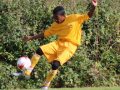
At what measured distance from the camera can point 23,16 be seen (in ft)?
26.9

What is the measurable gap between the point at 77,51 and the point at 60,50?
7.37ft

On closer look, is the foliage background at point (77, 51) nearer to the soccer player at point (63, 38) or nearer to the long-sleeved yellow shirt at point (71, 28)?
the soccer player at point (63, 38)

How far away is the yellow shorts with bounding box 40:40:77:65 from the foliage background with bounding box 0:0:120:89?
4.75ft

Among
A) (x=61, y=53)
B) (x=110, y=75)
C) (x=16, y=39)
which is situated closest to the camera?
(x=61, y=53)

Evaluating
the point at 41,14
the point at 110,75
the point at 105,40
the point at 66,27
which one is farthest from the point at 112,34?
the point at 66,27

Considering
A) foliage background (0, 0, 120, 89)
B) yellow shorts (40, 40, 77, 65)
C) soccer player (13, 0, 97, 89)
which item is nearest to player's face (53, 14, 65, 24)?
soccer player (13, 0, 97, 89)

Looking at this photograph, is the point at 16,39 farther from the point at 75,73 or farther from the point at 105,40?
the point at 105,40

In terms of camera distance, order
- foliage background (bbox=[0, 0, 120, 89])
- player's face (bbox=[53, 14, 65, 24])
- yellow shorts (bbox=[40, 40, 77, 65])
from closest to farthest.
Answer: yellow shorts (bbox=[40, 40, 77, 65]) → player's face (bbox=[53, 14, 65, 24]) → foliage background (bbox=[0, 0, 120, 89])

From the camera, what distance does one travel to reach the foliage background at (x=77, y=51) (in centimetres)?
795

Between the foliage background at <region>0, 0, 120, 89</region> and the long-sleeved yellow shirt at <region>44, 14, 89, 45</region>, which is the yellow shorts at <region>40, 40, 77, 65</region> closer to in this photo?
the long-sleeved yellow shirt at <region>44, 14, 89, 45</region>

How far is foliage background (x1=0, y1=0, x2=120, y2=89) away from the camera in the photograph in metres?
7.95

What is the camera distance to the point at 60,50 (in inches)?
261

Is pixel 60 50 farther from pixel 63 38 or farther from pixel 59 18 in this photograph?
pixel 59 18

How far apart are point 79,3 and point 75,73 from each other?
2.58 meters
